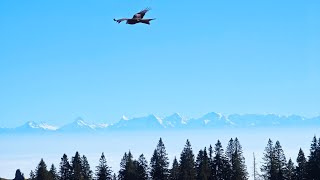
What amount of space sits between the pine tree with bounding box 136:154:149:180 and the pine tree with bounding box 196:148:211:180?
1000 centimetres

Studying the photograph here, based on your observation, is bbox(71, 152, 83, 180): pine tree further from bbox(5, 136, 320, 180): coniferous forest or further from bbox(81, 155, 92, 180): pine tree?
bbox(81, 155, 92, 180): pine tree

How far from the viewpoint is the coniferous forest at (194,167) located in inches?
4151

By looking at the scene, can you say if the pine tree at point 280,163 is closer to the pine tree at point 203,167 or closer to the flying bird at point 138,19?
the pine tree at point 203,167

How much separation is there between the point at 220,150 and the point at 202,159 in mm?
4787

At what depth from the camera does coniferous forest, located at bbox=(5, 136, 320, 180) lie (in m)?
105

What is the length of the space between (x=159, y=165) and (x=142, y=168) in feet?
11.1

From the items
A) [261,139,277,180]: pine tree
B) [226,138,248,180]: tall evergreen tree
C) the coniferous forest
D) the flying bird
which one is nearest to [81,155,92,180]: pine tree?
the coniferous forest

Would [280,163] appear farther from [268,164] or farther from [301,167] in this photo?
[301,167]

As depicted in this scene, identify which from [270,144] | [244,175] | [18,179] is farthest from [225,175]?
[18,179]

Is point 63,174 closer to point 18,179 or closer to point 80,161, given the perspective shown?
point 80,161

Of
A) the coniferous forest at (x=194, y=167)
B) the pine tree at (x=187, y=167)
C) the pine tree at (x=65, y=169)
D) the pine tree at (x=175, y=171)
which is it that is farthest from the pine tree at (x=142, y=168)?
the pine tree at (x=65, y=169)

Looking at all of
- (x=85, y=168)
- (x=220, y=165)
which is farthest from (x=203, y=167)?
(x=85, y=168)

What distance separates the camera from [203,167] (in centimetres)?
10506

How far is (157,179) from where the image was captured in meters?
110
